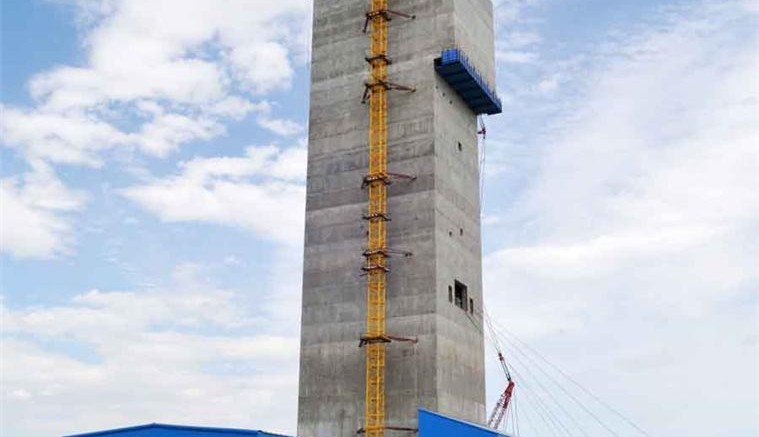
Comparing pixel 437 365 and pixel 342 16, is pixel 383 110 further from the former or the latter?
pixel 437 365

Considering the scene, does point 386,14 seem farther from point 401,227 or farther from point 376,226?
point 401,227

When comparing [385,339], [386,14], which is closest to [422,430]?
[385,339]

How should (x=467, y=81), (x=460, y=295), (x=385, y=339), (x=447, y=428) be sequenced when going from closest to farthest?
1. (x=447, y=428)
2. (x=385, y=339)
3. (x=460, y=295)
4. (x=467, y=81)

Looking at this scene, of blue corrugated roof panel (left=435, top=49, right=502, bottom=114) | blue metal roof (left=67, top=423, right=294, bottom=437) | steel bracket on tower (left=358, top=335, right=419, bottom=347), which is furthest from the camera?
blue corrugated roof panel (left=435, top=49, right=502, bottom=114)

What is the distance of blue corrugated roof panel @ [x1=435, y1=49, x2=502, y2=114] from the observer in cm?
6850

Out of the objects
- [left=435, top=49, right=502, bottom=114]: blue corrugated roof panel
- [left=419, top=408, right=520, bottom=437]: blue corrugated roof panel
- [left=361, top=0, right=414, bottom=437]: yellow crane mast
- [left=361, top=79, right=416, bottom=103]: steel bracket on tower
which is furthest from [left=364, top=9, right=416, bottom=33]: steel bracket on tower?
[left=419, top=408, right=520, bottom=437]: blue corrugated roof panel

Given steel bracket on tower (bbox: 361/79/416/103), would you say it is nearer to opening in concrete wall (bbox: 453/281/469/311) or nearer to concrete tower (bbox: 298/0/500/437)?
concrete tower (bbox: 298/0/500/437)

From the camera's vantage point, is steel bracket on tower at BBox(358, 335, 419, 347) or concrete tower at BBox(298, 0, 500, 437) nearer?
steel bracket on tower at BBox(358, 335, 419, 347)

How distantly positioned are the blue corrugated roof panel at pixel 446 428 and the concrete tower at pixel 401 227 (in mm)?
8999

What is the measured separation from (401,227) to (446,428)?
1831cm

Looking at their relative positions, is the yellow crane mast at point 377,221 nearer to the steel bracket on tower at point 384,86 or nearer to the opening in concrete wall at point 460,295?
the steel bracket on tower at point 384,86

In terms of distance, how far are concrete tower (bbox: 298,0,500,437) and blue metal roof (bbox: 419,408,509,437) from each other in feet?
29.5

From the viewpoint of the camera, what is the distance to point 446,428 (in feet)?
172

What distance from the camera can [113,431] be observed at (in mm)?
54688
